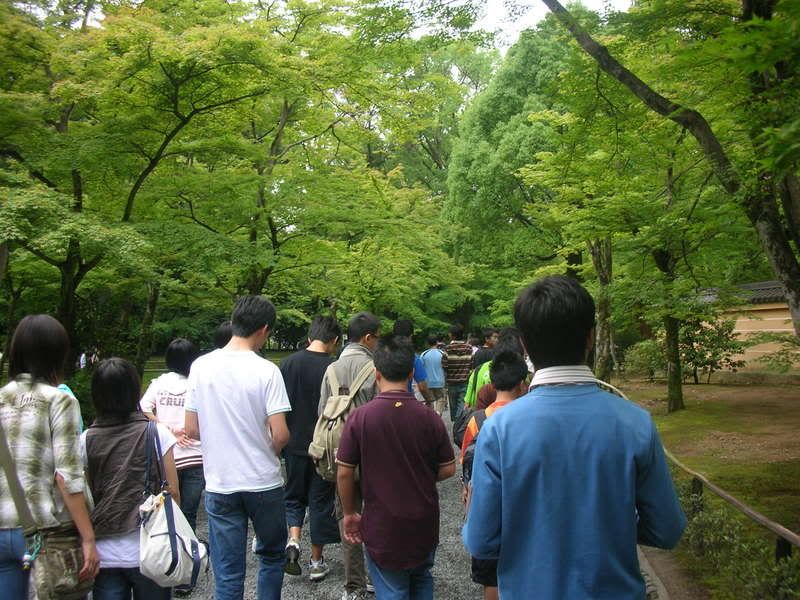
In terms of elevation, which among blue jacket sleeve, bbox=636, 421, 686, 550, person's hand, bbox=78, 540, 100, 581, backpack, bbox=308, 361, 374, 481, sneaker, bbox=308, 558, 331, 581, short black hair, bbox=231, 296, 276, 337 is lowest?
sneaker, bbox=308, 558, 331, 581

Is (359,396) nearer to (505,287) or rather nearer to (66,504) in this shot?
(66,504)

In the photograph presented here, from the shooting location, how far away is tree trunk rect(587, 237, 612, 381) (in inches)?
631

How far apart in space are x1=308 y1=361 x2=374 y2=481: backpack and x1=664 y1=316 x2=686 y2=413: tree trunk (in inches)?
408

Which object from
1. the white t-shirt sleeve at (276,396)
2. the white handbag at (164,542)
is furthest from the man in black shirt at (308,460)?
the white handbag at (164,542)

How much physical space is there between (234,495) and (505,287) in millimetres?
23467

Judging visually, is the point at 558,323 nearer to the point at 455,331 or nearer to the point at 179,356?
the point at 179,356

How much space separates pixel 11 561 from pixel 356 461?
154 cm

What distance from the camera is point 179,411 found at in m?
4.76

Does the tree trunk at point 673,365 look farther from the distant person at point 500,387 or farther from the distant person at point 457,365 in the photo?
the distant person at point 500,387

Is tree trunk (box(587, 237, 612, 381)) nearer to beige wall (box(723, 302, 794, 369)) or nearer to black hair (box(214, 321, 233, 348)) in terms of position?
beige wall (box(723, 302, 794, 369))

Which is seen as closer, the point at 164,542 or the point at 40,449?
the point at 40,449

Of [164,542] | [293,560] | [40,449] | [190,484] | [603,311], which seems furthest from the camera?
[603,311]

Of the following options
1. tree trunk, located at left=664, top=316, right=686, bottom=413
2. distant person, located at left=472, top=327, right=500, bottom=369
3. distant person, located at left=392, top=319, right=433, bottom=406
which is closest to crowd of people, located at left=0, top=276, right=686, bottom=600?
distant person, located at left=472, top=327, right=500, bottom=369


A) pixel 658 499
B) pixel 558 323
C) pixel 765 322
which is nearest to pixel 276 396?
pixel 558 323
